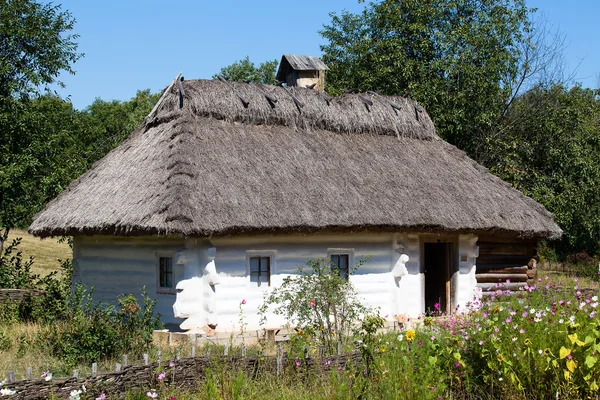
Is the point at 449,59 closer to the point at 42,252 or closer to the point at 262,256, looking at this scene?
the point at 262,256

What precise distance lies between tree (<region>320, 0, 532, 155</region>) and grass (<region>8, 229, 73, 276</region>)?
43.6ft

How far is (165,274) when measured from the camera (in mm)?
14195

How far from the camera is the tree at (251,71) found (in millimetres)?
42000

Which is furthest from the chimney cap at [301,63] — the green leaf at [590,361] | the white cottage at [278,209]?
the green leaf at [590,361]

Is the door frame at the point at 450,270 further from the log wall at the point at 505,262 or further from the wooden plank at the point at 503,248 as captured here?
the wooden plank at the point at 503,248

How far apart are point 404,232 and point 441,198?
1294 mm

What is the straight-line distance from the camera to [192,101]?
51.6 feet

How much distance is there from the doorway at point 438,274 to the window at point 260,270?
4.65m

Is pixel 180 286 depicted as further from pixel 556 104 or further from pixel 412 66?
pixel 556 104

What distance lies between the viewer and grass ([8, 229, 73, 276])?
99.8ft

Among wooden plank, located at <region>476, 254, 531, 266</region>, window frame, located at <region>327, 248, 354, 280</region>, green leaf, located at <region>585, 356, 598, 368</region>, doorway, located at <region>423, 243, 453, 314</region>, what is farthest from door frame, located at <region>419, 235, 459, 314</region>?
green leaf, located at <region>585, 356, 598, 368</region>

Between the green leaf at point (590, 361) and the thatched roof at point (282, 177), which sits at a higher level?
the thatched roof at point (282, 177)

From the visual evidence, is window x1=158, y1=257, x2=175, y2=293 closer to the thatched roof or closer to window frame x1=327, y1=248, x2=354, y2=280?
the thatched roof

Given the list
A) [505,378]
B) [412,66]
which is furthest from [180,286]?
[412,66]
